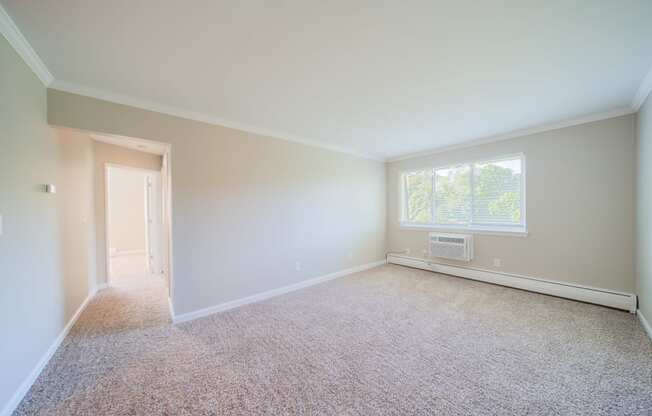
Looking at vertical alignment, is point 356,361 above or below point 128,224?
below

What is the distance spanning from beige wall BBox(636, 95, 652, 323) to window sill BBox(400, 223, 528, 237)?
1152 mm

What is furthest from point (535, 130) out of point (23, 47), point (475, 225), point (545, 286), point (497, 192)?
point (23, 47)

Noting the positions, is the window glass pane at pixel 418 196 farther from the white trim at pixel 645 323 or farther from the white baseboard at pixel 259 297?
the white trim at pixel 645 323

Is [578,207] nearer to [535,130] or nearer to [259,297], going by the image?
[535,130]

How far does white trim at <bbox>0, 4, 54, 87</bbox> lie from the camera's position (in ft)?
5.00

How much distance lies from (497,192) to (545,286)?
1.55 m

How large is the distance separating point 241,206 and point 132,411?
223 cm

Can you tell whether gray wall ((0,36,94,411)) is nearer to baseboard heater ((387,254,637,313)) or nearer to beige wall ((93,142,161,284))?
beige wall ((93,142,161,284))

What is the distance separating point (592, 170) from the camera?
3252 mm

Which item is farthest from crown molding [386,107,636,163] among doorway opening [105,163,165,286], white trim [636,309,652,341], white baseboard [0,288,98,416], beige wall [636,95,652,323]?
doorway opening [105,163,165,286]

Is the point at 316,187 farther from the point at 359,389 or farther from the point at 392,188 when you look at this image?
the point at 359,389

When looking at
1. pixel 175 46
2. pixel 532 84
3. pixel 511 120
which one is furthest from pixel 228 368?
pixel 511 120

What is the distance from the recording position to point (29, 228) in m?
1.91

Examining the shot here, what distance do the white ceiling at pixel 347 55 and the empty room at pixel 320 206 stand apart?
2 centimetres
